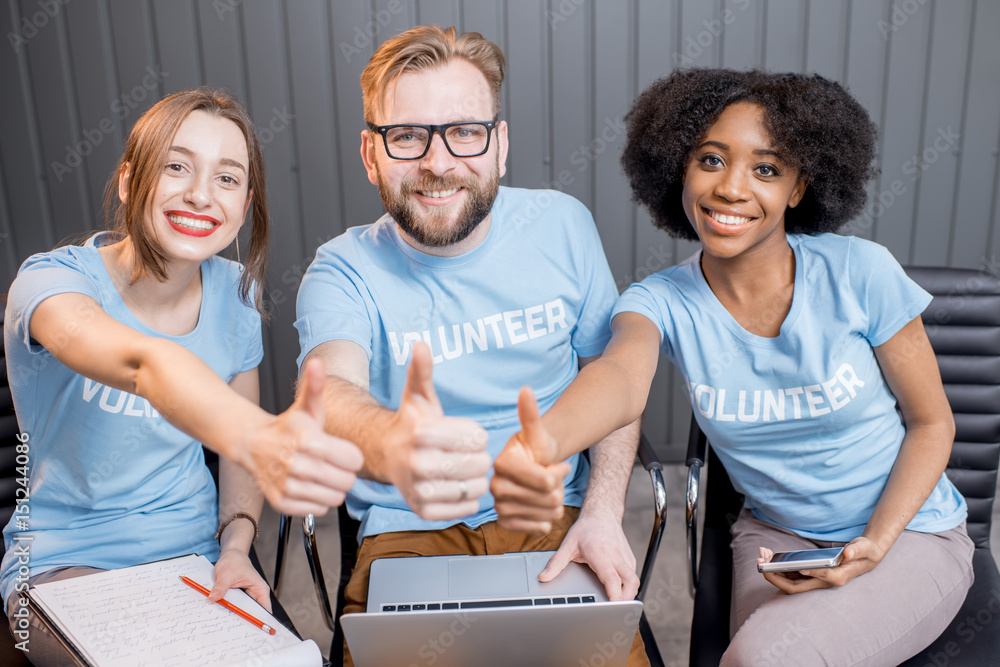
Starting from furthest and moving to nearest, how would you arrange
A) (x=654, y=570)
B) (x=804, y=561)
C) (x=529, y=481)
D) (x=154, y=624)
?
(x=654, y=570) → (x=804, y=561) → (x=154, y=624) → (x=529, y=481)

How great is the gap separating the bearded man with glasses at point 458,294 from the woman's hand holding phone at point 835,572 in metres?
0.26

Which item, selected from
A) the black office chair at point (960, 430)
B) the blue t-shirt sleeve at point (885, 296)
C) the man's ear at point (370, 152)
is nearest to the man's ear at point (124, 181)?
the man's ear at point (370, 152)

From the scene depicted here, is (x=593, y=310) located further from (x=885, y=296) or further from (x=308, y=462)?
(x=308, y=462)

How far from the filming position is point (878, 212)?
295cm

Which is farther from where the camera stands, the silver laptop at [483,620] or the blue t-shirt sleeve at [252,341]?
the blue t-shirt sleeve at [252,341]

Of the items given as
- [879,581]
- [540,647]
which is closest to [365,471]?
[540,647]

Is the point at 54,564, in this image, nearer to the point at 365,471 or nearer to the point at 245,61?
the point at 365,471

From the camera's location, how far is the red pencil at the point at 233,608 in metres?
1.13

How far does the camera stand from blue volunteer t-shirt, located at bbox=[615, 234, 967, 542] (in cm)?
141

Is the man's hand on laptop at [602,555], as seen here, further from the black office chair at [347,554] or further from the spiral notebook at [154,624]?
the spiral notebook at [154,624]

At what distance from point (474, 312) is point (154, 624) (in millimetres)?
846

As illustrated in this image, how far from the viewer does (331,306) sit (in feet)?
4.75

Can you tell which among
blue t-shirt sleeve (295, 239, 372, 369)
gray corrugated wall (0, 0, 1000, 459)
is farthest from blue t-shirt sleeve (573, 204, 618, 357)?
gray corrugated wall (0, 0, 1000, 459)

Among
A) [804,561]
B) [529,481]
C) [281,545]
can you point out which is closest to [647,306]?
[804,561]
